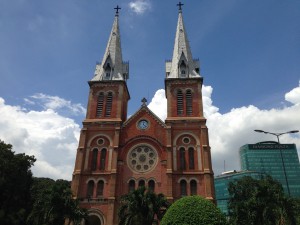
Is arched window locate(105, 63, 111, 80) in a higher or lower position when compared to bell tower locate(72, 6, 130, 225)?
higher

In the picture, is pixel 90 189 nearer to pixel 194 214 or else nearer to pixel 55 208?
pixel 55 208

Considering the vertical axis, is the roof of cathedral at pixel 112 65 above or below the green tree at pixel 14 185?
above

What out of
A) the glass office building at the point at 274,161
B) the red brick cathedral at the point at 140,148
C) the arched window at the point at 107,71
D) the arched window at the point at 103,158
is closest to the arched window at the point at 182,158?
the red brick cathedral at the point at 140,148

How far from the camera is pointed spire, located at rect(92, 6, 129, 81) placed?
43.1 metres

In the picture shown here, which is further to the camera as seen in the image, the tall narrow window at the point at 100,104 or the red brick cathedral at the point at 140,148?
the tall narrow window at the point at 100,104

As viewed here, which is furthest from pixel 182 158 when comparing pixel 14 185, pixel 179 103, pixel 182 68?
pixel 14 185

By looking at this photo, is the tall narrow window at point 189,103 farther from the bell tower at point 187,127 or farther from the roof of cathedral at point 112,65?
the roof of cathedral at point 112,65

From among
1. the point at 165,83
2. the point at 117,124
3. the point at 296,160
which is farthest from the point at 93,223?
the point at 296,160

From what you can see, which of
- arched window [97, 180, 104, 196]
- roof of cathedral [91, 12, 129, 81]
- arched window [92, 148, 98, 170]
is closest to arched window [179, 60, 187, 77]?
roof of cathedral [91, 12, 129, 81]

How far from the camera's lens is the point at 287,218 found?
21250 mm

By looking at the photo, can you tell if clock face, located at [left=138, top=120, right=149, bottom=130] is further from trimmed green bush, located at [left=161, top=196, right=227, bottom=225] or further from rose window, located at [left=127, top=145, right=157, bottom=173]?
trimmed green bush, located at [left=161, top=196, right=227, bottom=225]

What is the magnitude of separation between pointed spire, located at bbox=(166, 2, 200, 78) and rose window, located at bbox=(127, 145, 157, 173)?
1224cm

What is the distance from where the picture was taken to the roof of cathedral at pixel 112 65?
4306cm

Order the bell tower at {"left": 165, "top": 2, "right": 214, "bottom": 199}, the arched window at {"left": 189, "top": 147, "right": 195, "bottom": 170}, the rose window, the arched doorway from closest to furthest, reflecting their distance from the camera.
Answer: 1. the arched doorway
2. the bell tower at {"left": 165, "top": 2, "right": 214, "bottom": 199}
3. the arched window at {"left": 189, "top": 147, "right": 195, "bottom": 170}
4. the rose window
